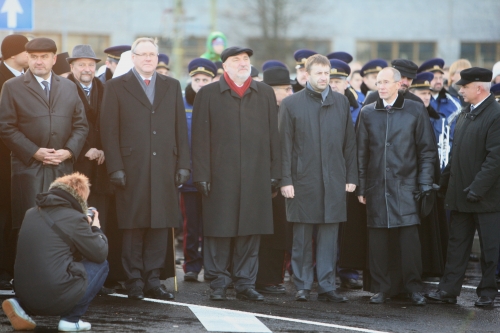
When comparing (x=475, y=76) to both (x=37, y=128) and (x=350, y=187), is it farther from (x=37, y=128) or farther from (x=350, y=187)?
(x=37, y=128)

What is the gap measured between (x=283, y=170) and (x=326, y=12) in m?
31.0

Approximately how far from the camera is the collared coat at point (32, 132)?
8500mm

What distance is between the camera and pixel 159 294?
28.8 ft

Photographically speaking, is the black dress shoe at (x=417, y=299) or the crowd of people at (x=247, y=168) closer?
the crowd of people at (x=247, y=168)

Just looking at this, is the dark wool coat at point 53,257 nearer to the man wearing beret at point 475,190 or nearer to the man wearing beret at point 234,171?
the man wearing beret at point 234,171

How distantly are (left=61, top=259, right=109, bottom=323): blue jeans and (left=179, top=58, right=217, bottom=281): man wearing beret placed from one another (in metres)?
2.82

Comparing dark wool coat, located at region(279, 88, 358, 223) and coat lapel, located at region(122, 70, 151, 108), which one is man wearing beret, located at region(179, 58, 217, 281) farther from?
dark wool coat, located at region(279, 88, 358, 223)

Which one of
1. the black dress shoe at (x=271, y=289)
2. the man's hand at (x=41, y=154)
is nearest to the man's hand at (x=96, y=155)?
A: the man's hand at (x=41, y=154)

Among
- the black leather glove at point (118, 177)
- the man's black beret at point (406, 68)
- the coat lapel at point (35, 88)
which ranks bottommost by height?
the black leather glove at point (118, 177)

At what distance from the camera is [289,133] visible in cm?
906

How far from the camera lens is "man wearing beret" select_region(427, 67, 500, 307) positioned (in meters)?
8.82

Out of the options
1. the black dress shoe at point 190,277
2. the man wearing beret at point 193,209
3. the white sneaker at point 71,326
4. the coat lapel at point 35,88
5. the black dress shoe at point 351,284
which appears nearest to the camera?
the white sneaker at point 71,326

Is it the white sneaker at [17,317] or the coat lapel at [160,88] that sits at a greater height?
the coat lapel at [160,88]

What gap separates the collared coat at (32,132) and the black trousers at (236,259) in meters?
1.60
